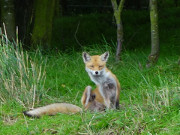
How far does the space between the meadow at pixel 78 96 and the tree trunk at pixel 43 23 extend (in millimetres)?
936

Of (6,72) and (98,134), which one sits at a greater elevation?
(6,72)

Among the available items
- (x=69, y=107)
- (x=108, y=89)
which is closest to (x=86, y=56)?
(x=108, y=89)

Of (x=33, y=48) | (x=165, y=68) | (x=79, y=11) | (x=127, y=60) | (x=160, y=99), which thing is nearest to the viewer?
(x=160, y=99)

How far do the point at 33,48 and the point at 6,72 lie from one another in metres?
4.27

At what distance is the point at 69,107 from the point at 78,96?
4.72 ft

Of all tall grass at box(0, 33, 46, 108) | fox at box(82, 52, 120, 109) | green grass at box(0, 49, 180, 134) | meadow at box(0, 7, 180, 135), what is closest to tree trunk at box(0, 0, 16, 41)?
meadow at box(0, 7, 180, 135)

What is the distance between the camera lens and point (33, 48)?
10.7 metres

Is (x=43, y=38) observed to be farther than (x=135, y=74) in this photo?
Yes

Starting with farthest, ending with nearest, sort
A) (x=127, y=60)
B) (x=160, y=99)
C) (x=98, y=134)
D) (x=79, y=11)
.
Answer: (x=79, y=11) → (x=127, y=60) → (x=160, y=99) → (x=98, y=134)

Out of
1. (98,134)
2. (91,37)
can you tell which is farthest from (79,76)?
(91,37)

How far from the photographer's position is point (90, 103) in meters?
6.23

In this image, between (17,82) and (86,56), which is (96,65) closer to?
(86,56)

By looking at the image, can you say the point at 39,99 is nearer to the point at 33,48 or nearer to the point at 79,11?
the point at 33,48

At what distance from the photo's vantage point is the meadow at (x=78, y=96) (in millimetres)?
4891
